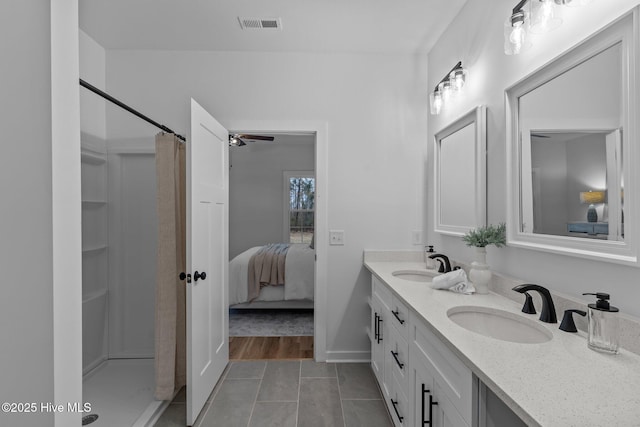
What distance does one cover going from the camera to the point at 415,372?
138cm

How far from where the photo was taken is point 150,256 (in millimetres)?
2613

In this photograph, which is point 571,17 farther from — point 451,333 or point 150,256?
point 150,256

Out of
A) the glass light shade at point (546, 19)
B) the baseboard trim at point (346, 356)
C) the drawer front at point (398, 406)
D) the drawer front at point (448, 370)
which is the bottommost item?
the baseboard trim at point (346, 356)

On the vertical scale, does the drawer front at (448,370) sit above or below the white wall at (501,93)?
below

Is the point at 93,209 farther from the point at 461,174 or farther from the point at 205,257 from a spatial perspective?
the point at 461,174

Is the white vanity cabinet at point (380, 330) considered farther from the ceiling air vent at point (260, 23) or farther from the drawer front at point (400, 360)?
the ceiling air vent at point (260, 23)

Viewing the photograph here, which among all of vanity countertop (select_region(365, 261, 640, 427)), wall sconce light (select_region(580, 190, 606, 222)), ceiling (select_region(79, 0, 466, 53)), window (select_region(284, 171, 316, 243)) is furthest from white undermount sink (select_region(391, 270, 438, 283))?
window (select_region(284, 171, 316, 243))

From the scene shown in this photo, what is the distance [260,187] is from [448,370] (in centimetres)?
548

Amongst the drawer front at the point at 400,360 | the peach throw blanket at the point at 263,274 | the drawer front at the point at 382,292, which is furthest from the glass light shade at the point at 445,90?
the peach throw blanket at the point at 263,274

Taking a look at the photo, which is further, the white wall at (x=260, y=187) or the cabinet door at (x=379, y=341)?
the white wall at (x=260, y=187)

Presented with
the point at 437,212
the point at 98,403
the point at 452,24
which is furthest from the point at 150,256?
the point at 452,24

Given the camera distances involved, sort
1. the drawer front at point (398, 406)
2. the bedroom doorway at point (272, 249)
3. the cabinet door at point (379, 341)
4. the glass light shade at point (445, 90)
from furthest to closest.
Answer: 1. the bedroom doorway at point (272, 249)
2. the glass light shade at point (445, 90)
3. the cabinet door at point (379, 341)
4. the drawer front at point (398, 406)

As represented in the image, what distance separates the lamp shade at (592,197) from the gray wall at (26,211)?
5.33 feet

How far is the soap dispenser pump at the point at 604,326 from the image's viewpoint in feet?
2.94
